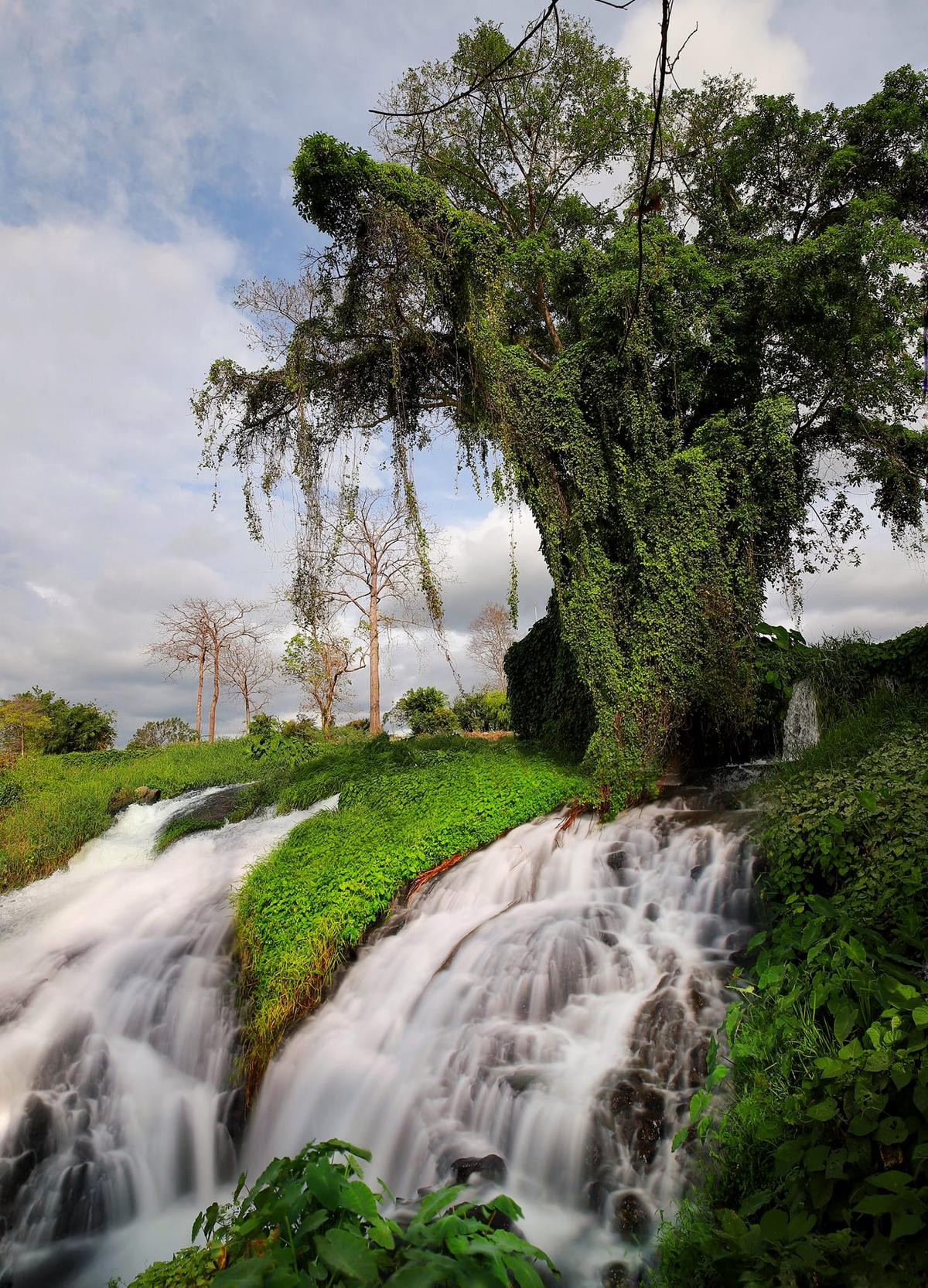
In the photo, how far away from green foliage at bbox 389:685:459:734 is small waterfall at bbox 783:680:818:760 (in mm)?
17016

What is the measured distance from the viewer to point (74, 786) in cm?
1500

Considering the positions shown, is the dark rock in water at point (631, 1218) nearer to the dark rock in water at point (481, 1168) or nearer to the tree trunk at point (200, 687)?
the dark rock in water at point (481, 1168)

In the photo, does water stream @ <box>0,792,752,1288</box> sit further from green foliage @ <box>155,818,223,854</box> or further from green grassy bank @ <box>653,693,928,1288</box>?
green foliage @ <box>155,818,223,854</box>

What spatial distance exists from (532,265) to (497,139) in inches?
172

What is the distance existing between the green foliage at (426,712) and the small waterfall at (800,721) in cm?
1702

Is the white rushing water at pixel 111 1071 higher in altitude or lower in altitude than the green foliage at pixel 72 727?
lower

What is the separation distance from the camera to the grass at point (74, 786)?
35.4 feet

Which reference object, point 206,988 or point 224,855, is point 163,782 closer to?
point 224,855

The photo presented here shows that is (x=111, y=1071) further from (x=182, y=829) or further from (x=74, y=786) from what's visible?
(x=74, y=786)

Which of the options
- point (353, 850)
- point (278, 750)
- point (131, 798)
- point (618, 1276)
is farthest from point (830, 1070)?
point (278, 750)

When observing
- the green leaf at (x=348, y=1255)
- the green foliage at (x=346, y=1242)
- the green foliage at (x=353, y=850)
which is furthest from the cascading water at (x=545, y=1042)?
the green leaf at (x=348, y=1255)

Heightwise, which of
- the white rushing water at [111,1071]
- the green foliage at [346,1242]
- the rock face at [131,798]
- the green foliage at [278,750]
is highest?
the green foliage at [278,750]

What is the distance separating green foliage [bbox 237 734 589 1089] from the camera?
5.84m

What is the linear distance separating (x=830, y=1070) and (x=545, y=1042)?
272 cm
